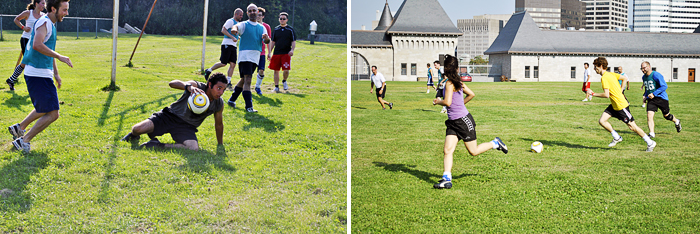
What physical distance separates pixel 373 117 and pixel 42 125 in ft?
30.0

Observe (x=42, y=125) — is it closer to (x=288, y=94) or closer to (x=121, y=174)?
(x=121, y=174)

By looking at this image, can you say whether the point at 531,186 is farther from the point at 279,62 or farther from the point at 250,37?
the point at 279,62

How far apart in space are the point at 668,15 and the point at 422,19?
41.7 metres

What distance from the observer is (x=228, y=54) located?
9414 mm

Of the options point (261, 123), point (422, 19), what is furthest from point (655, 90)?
point (422, 19)

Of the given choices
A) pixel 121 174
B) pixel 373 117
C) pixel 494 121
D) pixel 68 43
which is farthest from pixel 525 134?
pixel 68 43

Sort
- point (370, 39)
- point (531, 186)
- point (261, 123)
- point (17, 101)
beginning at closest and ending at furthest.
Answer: point (531, 186), point (17, 101), point (261, 123), point (370, 39)

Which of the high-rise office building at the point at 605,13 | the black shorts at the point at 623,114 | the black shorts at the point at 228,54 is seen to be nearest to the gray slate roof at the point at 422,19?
the black shorts at the point at 228,54

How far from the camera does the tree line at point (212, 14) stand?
32.2 feet

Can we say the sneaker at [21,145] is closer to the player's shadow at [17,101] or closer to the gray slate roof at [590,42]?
the player's shadow at [17,101]

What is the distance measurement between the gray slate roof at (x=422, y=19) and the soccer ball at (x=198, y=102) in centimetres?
5719

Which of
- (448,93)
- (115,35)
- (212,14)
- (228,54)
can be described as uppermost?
(212,14)

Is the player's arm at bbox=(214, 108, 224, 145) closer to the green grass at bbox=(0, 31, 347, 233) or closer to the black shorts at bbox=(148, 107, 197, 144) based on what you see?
the green grass at bbox=(0, 31, 347, 233)

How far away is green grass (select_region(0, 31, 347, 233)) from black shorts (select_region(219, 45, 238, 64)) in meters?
1.15
